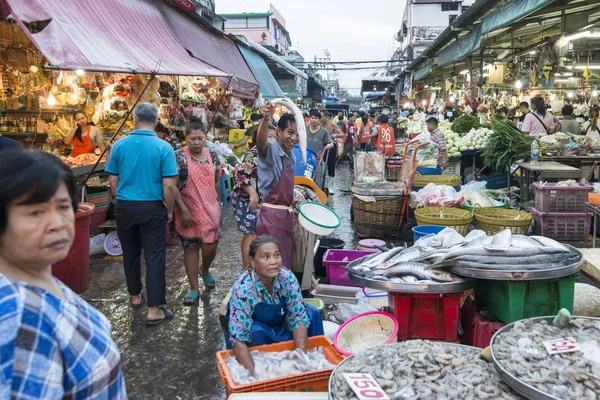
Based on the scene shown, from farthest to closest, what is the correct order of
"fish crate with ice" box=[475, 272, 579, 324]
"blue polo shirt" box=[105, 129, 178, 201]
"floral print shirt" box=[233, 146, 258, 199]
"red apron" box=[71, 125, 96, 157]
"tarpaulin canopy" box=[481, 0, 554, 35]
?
"red apron" box=[71, 125, 96, 157] → "tarpaulin canopy" box=[481, 0, 554, 35] → "floral print shirt" box=[233, 146, 258, 199] → "blue polo shirt" box=[105, 129, 178, 201] → "fish crate with ice" box=[475, 272, 579, 324]

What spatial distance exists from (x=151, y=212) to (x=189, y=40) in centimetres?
551

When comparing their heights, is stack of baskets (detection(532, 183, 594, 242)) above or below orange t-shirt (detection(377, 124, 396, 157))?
below

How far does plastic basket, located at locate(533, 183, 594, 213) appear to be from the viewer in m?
6.73

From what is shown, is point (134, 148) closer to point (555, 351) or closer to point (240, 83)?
point (555, 351)

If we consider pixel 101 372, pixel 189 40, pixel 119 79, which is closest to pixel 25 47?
pixel 119 79

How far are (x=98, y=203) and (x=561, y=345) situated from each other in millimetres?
6822

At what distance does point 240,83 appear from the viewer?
11.3m

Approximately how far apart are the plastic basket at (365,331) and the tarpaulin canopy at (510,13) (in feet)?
14.6

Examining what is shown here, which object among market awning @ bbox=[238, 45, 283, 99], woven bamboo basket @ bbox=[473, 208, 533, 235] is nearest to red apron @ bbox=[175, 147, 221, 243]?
woven bamboo basket @ bbox=[473, 208, 533, 235]

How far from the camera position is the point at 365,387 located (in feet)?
7.86

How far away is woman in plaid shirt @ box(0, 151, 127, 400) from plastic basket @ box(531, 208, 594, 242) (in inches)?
264

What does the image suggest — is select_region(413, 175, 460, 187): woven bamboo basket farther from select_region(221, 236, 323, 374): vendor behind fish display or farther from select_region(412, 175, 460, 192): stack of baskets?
select_region(221, 236, 323, 374): vendor behind fish display

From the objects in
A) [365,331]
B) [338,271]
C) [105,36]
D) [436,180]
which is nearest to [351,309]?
[365,331]

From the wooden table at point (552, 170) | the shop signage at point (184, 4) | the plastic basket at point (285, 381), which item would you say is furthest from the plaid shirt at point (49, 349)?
the shop signage at point (184, 4)
